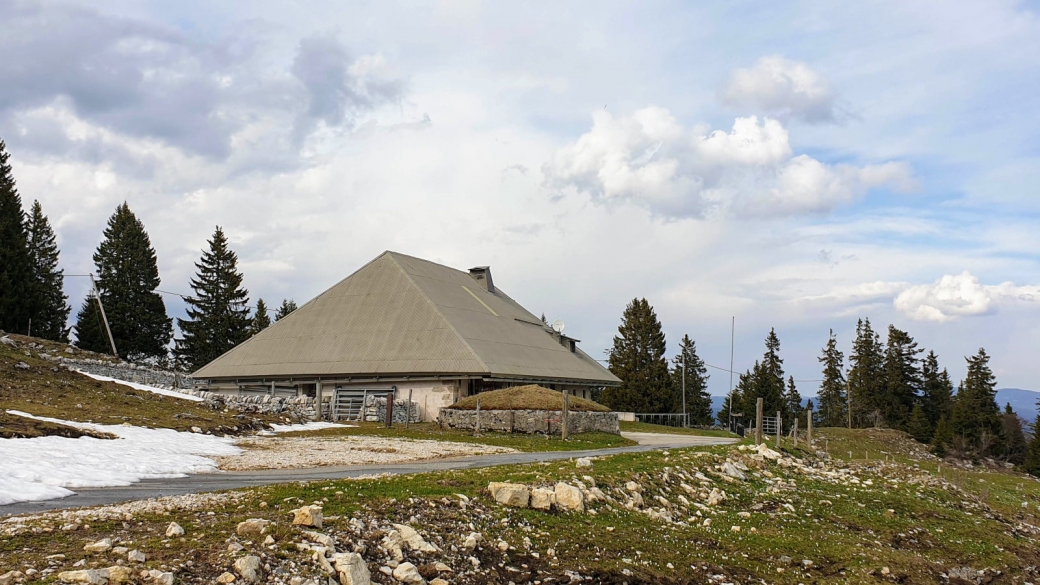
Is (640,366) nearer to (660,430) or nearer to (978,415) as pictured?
(660,430)

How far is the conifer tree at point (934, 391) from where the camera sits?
89250 mm

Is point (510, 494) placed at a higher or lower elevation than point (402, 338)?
lower

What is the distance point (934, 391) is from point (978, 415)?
18528mm

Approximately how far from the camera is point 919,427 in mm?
77812

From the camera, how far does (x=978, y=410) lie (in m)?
75.3

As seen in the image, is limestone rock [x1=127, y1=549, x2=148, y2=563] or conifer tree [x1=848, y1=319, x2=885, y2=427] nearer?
limestone rock [x1=127, y1=549, x2=148, y2=563]

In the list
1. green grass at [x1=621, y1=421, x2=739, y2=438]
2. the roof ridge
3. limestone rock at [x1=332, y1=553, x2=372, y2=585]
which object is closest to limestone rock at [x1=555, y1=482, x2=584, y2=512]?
limestone rock at [x1=332, y1=553, x2=372, y2=585]

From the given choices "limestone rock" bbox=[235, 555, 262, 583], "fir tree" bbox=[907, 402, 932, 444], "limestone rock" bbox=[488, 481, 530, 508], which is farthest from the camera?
"fir tree" bbox=[907, 402, 932, 444]

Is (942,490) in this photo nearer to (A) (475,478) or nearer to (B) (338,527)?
(A) (475,478)

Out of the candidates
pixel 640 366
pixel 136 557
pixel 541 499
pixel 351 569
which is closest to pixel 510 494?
pixel 541 499

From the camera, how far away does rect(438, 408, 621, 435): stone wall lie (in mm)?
32000

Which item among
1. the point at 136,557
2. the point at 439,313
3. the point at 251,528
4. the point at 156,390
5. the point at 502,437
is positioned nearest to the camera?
the point at 136,557

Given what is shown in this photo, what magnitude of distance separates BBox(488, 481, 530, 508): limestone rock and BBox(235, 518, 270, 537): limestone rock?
14.1 ft

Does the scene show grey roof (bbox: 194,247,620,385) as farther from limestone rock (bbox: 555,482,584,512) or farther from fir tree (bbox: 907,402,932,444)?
fir tree (bbox: 907,402,932,444)
